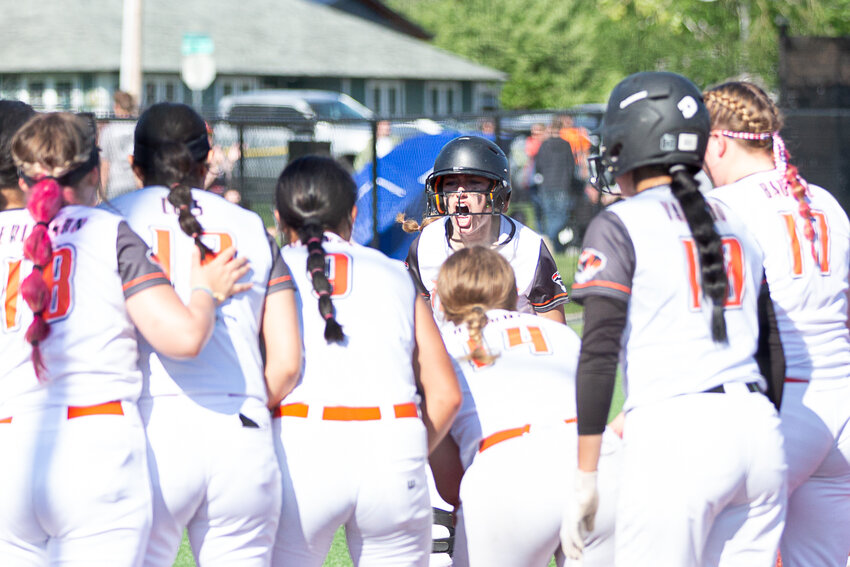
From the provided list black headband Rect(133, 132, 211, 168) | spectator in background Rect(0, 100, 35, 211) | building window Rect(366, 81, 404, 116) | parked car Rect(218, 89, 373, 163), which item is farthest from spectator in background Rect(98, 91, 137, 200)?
building window Rect(366, 81, 404, 116)

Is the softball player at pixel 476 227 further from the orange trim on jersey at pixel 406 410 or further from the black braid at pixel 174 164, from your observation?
the black braid at pixel 174 164

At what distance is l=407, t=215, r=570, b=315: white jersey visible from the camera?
493 cm

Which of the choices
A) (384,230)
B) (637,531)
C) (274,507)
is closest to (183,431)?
(274,507)

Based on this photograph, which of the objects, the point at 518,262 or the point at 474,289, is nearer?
the point at 474,289

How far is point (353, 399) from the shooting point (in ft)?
11.0

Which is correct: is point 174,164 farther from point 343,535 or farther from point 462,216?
point 343,535

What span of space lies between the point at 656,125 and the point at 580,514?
110cm

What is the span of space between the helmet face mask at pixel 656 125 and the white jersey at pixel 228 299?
1054 mm

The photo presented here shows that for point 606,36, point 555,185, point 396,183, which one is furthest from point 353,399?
point 606,36

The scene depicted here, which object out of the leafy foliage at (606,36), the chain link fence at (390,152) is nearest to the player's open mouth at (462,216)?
the chain link fence at (390,152)

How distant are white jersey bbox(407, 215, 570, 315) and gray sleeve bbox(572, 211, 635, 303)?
174 centimetres

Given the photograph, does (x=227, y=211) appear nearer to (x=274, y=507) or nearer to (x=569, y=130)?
(x=274, y=507)

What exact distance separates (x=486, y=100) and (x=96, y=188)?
4698 cm

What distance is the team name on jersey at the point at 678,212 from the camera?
3.12 m
